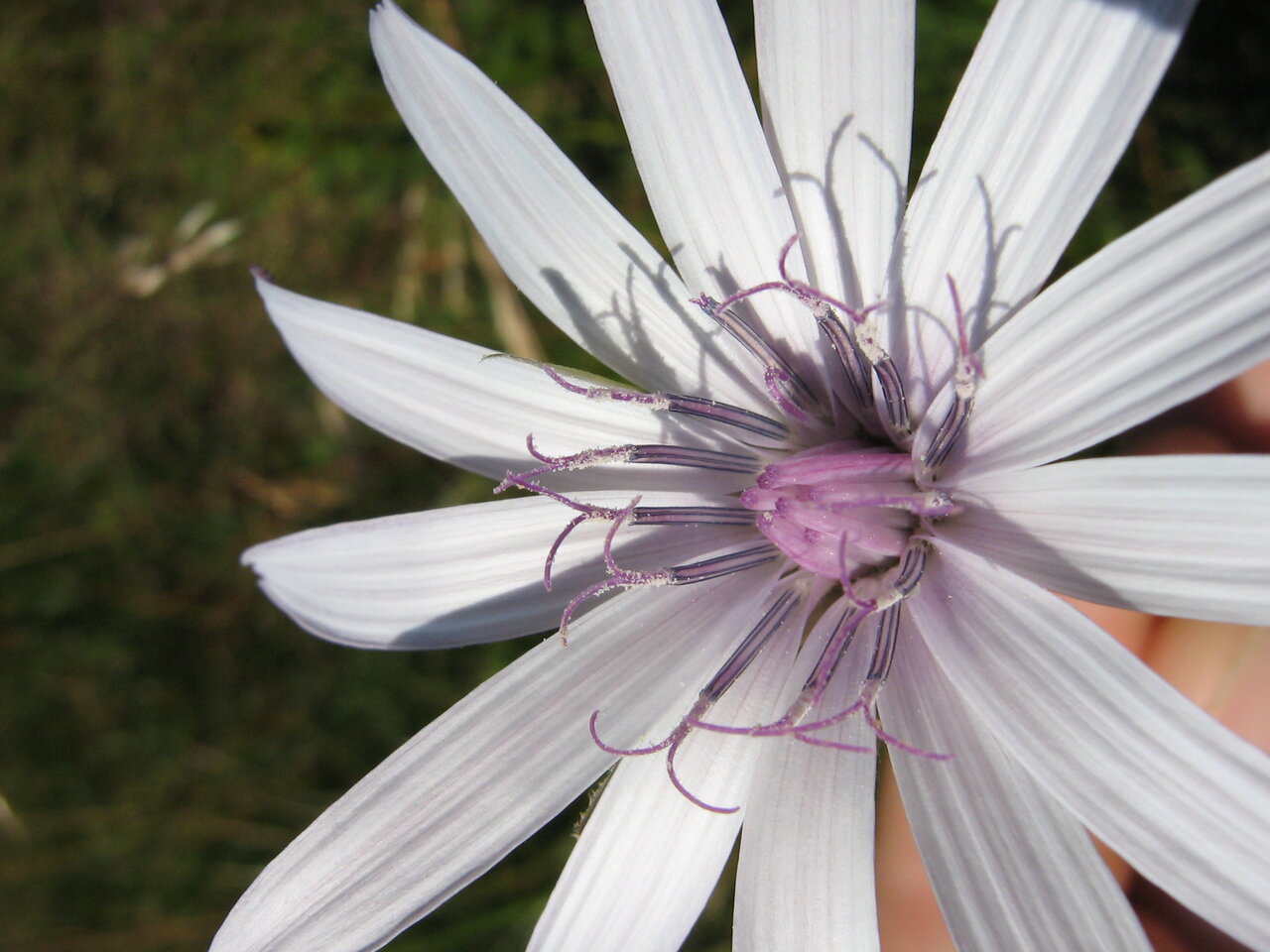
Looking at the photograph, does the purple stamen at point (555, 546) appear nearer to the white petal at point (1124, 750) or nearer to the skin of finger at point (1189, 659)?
the white petal at point (1124, 750)

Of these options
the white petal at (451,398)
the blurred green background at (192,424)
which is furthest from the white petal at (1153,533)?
the blurred green background at (192,424)

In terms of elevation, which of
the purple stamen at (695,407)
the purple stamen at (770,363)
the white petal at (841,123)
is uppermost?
the white petal at (841,123)

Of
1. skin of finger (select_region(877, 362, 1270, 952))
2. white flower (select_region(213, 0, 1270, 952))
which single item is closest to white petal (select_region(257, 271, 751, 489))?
white flower (select_region(213, 0, 1270, 952))

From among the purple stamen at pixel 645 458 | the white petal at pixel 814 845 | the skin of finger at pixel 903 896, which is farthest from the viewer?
the skin of finger at pixel 903 896

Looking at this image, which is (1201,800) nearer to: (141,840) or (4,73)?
(141,840)

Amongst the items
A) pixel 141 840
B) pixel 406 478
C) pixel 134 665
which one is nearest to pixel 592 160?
pixel 406 478

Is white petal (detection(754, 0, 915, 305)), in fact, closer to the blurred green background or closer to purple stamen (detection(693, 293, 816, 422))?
purple stamen (detection(693, 293, 816, 422))

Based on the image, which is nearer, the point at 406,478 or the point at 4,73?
the point at 406,478

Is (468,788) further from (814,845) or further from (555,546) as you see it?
(814,845)
